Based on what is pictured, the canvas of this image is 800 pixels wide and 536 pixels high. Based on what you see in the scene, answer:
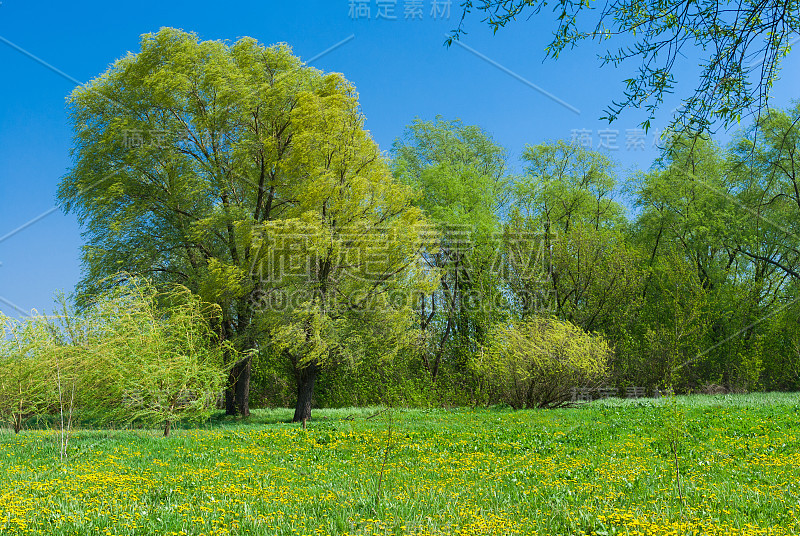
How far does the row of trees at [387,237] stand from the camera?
60.8 ft

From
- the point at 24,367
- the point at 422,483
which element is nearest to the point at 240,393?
the point at 24,367

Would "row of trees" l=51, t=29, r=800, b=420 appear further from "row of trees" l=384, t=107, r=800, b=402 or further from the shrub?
the shrub

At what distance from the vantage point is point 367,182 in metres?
18.6

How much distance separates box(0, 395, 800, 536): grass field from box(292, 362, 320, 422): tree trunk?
600cm

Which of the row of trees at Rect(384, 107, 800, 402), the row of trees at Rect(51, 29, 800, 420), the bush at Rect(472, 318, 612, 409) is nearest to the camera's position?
the row of trees at Rect(51, 29, 800, 420)

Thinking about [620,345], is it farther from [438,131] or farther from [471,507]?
[471,507]

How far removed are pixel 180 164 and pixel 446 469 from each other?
18462 millimetres

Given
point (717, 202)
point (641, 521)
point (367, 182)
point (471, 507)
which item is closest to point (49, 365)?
point (367, 182)

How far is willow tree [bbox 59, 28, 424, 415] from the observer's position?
19266mm

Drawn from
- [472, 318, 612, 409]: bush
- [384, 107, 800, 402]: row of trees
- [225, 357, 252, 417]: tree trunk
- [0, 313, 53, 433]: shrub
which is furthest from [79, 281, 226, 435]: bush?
[384, 107, 800, 402]: row of trees

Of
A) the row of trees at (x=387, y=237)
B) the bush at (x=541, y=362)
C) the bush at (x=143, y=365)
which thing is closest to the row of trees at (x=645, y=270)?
the row of trees at (x=387, y=237)

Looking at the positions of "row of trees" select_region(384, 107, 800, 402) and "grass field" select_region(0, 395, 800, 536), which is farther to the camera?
"row of trees" select_region(384, 107, 800, 402)

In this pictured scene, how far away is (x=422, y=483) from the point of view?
279 inches

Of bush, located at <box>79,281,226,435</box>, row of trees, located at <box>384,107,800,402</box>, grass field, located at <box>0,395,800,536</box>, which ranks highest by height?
row of trees, located at <box>384,107,800,402</box>
